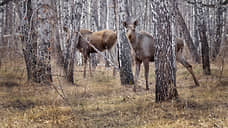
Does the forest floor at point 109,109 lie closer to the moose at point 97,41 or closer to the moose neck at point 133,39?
the moose neck at point 133,39

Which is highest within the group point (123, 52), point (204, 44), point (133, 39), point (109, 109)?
point (133, 39)

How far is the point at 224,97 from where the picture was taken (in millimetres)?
6395

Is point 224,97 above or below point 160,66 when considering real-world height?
below

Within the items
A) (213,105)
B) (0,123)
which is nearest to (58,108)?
(0,123)

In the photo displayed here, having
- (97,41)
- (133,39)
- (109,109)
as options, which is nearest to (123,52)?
(133,39)

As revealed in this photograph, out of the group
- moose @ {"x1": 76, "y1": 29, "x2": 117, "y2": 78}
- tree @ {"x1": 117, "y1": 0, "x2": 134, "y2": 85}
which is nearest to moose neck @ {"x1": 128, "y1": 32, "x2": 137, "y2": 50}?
tree @ {"x1": 117, "y1": 0, "x2": 134, "y2": 85}

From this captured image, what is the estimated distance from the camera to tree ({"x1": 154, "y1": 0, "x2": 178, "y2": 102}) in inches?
222

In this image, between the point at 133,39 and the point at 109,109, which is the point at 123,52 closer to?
the point at 133,39

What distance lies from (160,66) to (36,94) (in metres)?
3.42

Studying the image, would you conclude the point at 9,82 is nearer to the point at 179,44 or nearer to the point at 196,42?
the point at 179,44

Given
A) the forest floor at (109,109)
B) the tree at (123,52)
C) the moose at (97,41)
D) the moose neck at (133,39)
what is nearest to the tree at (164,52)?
the forest floor at (109,109)

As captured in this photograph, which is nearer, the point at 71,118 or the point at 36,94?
the point at 71,118

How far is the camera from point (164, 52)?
18.4 ft

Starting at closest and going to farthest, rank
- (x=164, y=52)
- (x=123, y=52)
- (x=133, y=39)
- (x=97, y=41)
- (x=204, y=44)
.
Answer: (x=164, y=52) → (x=133, y=39) → (x=123, y=52) → (x=204, y=44) → (x=97, y=41)
